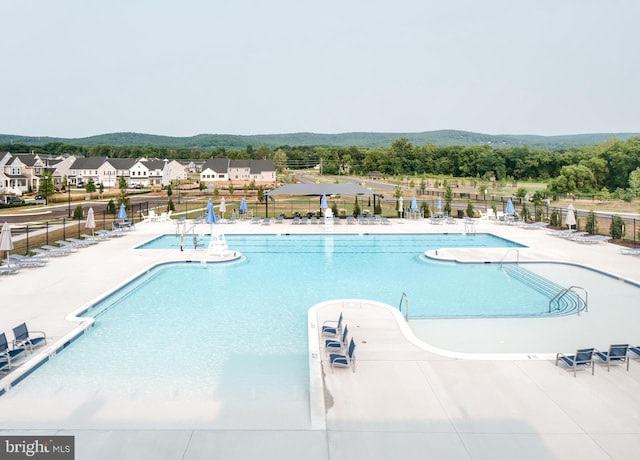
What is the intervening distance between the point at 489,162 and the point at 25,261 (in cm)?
9012

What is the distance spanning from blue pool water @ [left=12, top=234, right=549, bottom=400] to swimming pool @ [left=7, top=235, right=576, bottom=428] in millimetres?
31

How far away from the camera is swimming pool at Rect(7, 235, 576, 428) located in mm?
8227

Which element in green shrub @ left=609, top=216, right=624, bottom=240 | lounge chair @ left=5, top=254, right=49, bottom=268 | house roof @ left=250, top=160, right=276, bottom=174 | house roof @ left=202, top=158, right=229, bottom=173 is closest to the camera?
lounge chair @ left=5, top=254, right=49, bottom=268

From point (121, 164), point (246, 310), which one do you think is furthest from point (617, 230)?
point (121, 164)

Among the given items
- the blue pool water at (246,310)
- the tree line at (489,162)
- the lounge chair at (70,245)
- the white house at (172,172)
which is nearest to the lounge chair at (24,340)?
the blue pool water at (246,310)

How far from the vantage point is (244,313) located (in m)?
12.8

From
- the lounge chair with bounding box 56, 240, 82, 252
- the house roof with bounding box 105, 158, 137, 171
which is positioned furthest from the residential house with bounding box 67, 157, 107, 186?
the lounge chair with bounding box 56, 240, 82, 252

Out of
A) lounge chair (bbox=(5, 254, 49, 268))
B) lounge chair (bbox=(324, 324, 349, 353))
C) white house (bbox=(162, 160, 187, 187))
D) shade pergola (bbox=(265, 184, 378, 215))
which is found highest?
white house (bbox=(162, 160, 187, 187))

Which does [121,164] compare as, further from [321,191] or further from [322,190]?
[321,191]

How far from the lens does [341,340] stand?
9.77 meters

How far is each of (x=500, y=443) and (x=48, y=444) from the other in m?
5.78

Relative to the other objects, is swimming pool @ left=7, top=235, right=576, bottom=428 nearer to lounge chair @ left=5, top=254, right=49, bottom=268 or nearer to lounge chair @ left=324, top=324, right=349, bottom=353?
lounge chair @ left=324, top=324, right=349, bottom=353

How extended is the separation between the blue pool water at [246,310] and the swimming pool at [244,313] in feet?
0.10

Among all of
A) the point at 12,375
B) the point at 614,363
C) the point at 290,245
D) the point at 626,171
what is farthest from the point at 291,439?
the point at 626,171
